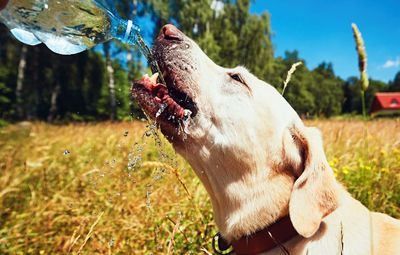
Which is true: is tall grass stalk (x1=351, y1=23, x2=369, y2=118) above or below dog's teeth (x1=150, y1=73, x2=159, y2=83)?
above

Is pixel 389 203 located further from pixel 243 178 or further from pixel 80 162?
pixel 80 162

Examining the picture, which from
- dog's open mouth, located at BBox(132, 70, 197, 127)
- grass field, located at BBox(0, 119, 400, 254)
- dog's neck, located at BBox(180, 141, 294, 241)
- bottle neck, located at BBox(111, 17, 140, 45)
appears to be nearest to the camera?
dog's neck, located at BBox(180, 141, 294, 241)

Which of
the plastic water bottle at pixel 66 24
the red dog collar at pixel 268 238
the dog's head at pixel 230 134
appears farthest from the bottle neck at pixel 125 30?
the red dog collar at pixel 268 238

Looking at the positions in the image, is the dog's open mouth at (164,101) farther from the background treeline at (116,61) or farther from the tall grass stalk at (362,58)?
the background treeline at (116,61)

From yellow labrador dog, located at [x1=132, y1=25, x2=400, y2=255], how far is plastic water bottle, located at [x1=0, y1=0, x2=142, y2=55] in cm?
38

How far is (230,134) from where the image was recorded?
2.85 metres

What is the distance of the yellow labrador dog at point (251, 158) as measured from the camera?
2473mm

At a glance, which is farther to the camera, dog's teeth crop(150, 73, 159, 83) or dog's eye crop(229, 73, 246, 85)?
dog's eye crop(229, 73, 246, 85)

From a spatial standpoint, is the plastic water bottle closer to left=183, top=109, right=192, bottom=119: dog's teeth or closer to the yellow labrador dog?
the yellow labrador dog

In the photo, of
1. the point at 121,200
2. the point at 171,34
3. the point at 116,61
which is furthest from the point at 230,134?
the point at 116,61

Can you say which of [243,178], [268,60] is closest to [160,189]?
[243,178]

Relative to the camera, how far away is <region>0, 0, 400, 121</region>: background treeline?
26953mm

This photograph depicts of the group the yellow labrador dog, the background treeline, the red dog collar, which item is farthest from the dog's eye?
the background treeline

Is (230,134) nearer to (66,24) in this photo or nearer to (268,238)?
(268,238)
